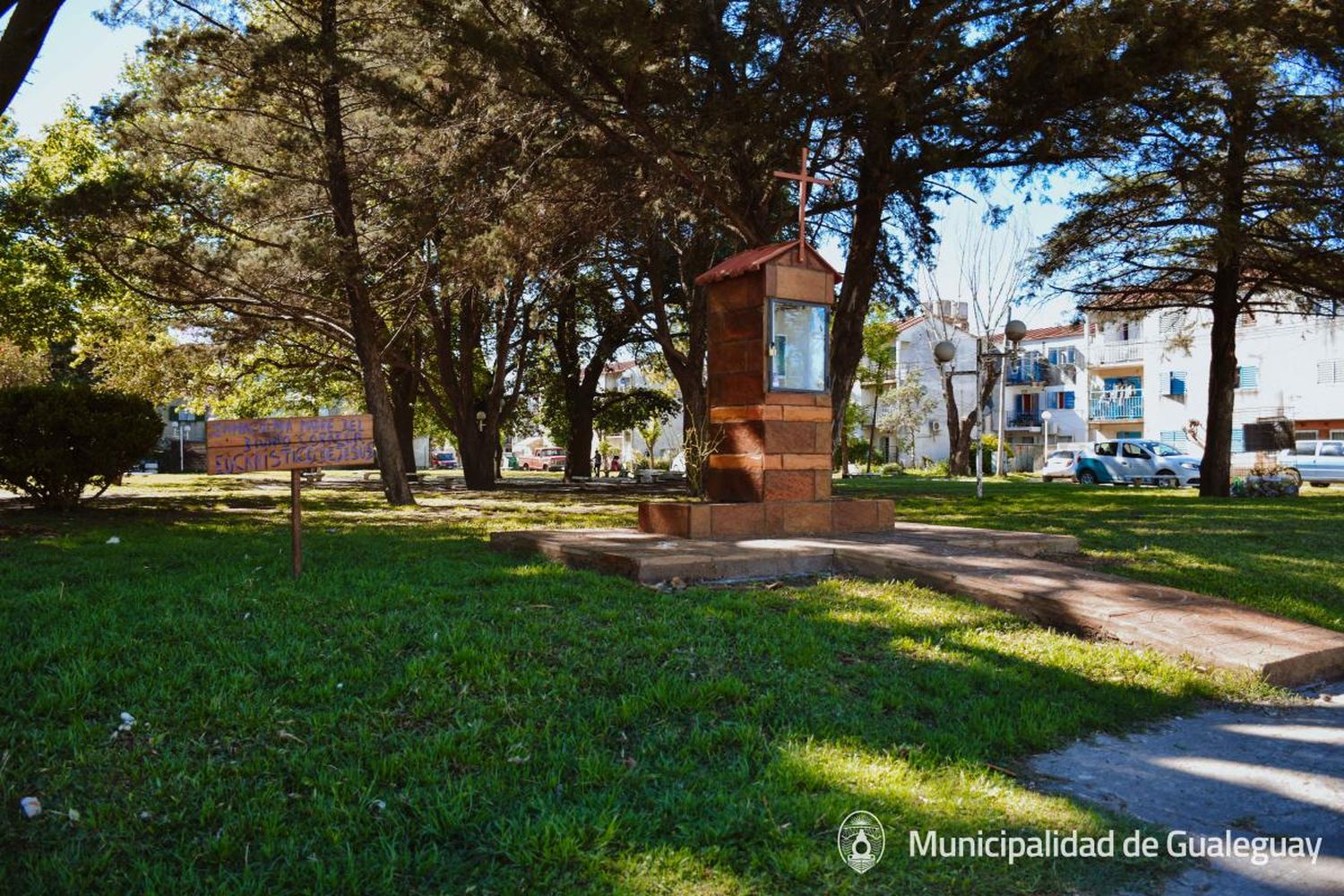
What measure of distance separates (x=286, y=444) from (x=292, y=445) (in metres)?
0.04

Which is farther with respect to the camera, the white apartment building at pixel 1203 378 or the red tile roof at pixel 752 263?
the white apartment building at pixel 1203 378

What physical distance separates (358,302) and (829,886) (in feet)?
45.8

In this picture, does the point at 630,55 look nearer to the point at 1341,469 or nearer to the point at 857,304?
the point at 857,304

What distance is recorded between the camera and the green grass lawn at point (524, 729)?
9.00 ft

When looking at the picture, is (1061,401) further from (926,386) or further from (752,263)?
(752,263)

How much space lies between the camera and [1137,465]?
32375mm

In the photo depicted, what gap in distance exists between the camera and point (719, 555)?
6.88m

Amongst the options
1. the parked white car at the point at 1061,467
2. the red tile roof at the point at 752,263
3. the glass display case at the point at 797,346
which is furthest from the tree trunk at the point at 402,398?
the parked white car at the point at 1061,467

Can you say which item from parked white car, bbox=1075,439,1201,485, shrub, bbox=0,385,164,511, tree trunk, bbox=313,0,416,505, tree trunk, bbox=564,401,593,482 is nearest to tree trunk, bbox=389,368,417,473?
tree trunk, bbox=564,401,593,482

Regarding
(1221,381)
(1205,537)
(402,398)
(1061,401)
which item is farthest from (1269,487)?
(1061,401)

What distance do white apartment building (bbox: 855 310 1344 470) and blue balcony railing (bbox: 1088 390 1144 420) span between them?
47 mm

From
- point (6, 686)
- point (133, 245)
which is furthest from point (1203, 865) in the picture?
point (133, 245)

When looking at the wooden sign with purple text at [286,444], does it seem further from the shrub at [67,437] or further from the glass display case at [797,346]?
the shrub at [67,437]

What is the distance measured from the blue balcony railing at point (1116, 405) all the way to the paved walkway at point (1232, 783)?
44994 millimetres
